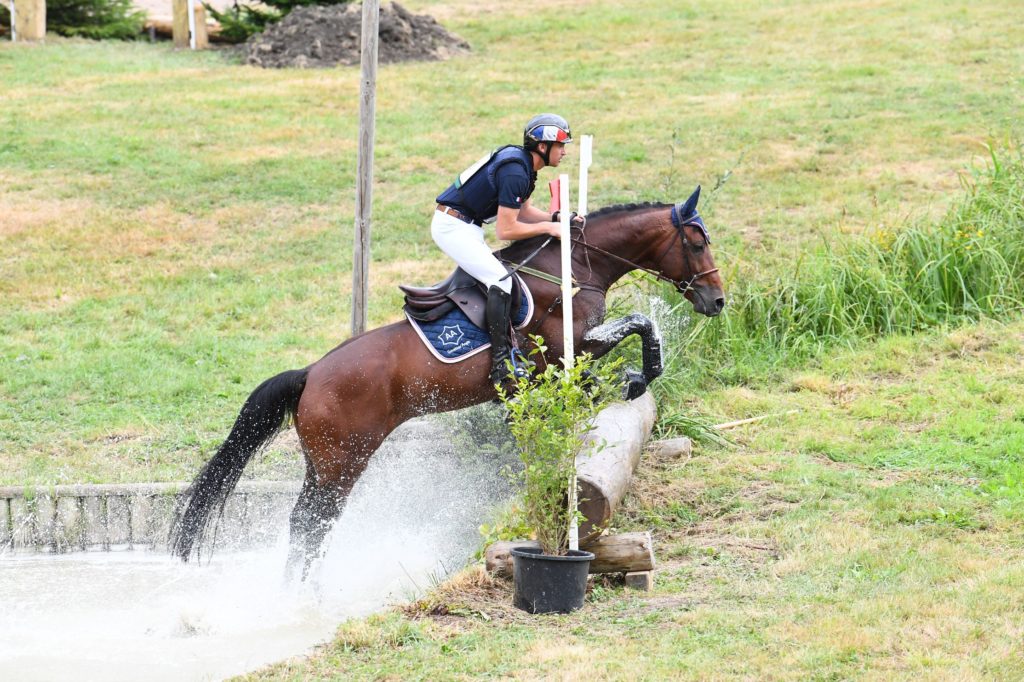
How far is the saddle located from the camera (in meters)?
7.04

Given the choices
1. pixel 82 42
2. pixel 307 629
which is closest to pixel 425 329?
pixel 307 629

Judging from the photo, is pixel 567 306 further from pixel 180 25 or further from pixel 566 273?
pixel 180 25

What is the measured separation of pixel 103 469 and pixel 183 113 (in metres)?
11.8

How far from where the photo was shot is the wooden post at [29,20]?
23641mm

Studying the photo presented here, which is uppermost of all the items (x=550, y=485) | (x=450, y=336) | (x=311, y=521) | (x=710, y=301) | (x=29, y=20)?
(x=29, y=20)

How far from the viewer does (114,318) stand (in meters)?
12.1

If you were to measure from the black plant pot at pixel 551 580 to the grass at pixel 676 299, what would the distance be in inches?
6.1

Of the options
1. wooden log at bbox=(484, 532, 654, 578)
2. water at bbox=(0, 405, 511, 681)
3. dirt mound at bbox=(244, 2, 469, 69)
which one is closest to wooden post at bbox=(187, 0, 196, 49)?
dirt mound at bbox=(244, 2, 469, 69)

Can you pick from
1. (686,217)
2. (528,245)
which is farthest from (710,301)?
(528,245)

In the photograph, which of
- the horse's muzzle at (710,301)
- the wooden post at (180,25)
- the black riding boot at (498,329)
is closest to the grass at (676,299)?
the wooden post at (180,25)

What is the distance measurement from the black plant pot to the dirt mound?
17363mm

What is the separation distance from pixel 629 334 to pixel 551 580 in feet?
6.06

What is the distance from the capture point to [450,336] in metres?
7.01

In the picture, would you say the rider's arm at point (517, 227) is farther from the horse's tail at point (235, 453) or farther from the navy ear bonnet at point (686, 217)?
the horse's tail at point (235, 453)
